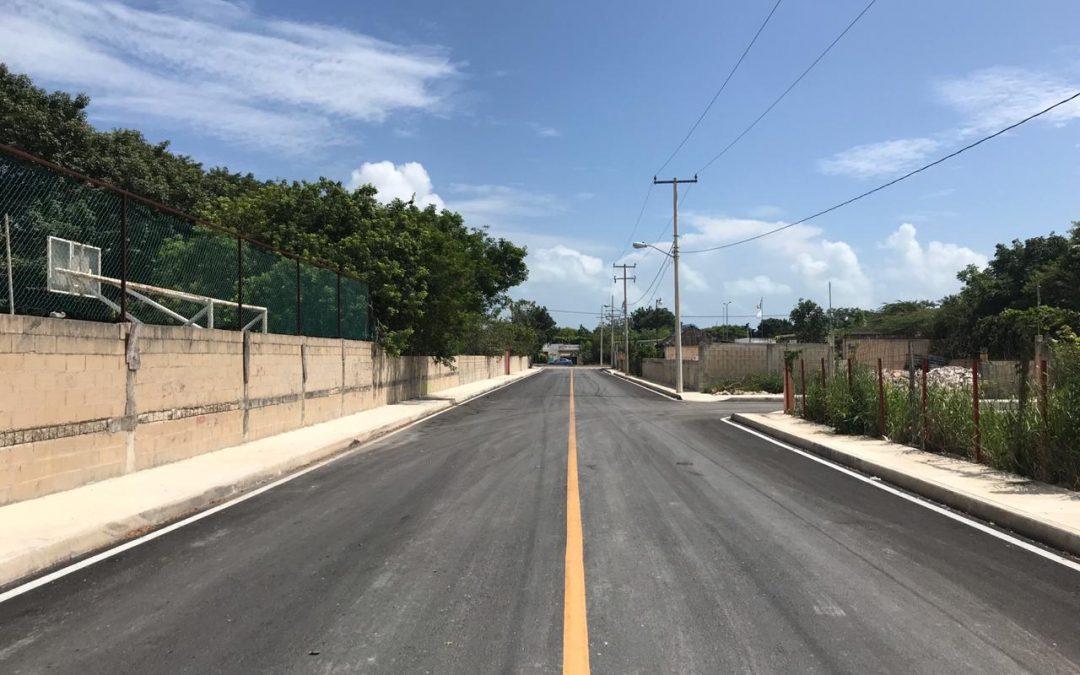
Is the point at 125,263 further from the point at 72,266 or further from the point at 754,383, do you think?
the point at 754,383

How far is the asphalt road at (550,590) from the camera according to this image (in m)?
4.36

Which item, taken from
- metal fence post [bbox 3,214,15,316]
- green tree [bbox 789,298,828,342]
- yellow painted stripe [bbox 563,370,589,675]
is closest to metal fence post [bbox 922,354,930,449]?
yellow painted stripe [bbox 563,370,589,675]

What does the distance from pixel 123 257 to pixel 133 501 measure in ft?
13.7

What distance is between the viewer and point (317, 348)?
18344 mm

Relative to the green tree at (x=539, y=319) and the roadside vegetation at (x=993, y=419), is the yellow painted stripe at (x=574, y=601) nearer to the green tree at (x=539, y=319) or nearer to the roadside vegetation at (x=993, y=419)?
the roadside vegetation at (x=993, y=419)

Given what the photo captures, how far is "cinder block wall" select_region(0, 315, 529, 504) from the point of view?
848 centimetres

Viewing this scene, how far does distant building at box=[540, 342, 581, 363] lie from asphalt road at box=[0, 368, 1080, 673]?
488ft

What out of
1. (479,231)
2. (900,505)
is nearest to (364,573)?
(900,505)

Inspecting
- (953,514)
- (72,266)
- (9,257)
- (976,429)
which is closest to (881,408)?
(976,429)

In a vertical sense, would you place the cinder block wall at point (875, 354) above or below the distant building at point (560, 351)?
above

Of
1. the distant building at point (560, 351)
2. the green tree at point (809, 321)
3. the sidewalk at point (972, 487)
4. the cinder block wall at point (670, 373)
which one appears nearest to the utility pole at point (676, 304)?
the cinder block wall at point (670, 373)

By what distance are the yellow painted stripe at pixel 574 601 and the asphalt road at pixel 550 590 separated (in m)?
0.06

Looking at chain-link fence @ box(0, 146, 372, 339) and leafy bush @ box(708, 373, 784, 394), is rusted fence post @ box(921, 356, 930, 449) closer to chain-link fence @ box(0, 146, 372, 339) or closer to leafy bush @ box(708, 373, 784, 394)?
chain-link fence @ box(0, 146, 372, 339)

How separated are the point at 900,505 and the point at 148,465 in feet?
33.7
